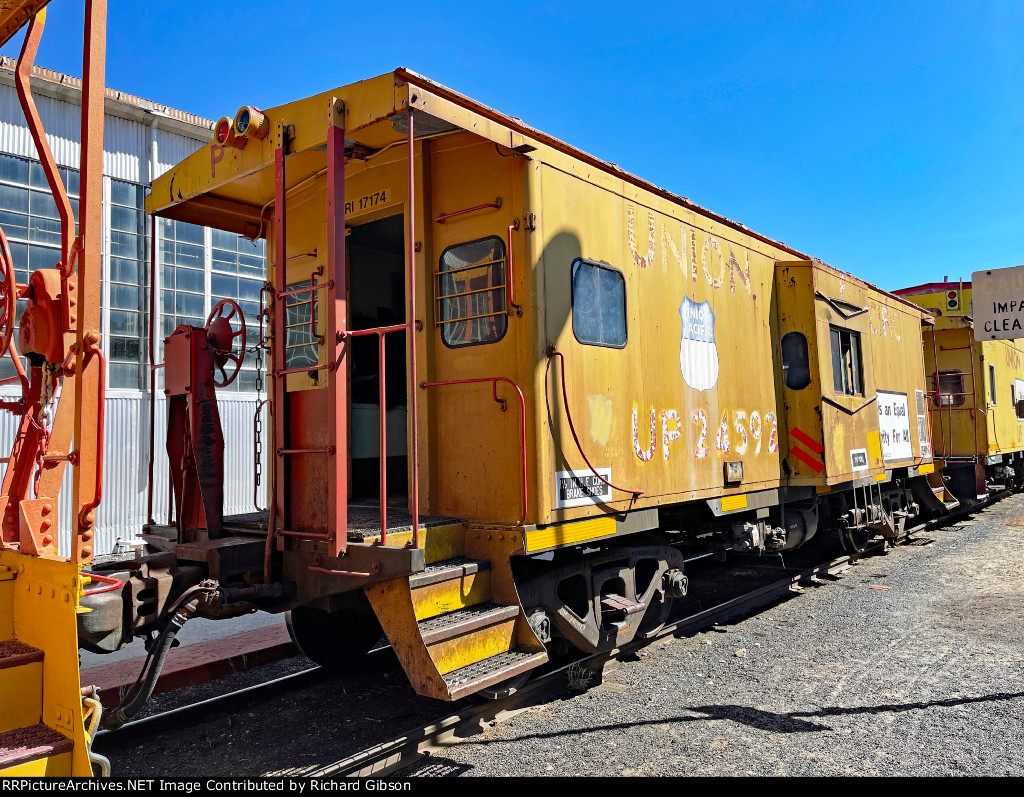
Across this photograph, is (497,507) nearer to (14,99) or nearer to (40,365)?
(40,365)

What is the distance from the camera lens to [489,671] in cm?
396

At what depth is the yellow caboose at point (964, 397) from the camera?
13859 millimetres

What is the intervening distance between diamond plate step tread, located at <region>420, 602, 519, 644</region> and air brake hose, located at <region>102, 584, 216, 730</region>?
116 centimetres

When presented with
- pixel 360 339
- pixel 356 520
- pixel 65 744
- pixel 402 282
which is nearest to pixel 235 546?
pixel 356 520

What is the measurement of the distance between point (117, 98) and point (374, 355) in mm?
8864

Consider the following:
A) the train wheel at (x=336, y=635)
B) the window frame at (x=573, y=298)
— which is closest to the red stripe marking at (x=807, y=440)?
the window frame at (x=573, y=298)

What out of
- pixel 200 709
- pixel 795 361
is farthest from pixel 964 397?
pixel 200 709

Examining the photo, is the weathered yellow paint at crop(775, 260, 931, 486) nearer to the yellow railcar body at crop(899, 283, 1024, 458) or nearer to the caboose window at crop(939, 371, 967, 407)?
the yellow railcar body at crop(899, 283, 1024, 458)

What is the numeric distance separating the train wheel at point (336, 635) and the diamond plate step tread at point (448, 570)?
124 centimetres

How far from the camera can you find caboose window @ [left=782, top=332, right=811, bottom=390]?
7.72 meters

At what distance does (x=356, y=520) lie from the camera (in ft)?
15.3

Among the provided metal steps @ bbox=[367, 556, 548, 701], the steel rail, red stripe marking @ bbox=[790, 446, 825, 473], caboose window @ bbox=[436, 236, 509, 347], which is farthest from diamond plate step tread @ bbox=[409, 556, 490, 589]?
red stripe marking @ bbox=[790, 446, 825, 473]

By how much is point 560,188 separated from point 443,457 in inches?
76.0

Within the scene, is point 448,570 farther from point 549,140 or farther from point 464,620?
point 549,140
